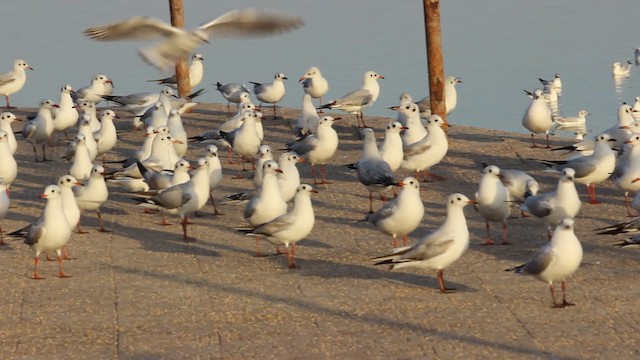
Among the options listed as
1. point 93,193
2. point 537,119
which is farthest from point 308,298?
point 537,119

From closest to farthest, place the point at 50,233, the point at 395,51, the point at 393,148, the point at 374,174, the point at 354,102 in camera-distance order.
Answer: the point at 50,233 → the point at 374,174 → the point at 393,148 → the point at 354,102 → the point at 395,51

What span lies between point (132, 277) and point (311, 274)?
1754 mm

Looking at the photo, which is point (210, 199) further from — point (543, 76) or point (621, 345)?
point (543, 76)

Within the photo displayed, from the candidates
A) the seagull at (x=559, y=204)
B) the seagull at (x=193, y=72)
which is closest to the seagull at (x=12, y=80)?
the seagull at (x=193, y=72)

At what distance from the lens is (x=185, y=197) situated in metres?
15.3

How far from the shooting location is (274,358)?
11.0 metres

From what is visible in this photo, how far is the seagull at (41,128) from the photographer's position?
20208mm

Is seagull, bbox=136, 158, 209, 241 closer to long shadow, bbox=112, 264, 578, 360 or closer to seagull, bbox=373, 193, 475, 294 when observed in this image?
long shadow, bbox=112, 264, 578, 360

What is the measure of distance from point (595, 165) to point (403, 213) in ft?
11.1

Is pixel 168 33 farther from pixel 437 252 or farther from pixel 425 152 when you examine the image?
pixel 437 252

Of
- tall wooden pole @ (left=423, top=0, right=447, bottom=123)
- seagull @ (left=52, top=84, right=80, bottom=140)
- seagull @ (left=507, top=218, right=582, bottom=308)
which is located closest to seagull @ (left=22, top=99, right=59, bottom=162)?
seagull @ (left=52, top=84, right=80, bottom=140)

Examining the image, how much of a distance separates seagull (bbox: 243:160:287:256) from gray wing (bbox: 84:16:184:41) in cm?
250

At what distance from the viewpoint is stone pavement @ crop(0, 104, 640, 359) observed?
36.9ft

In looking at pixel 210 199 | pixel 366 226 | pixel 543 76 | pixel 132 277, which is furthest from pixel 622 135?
pixel 543 76
